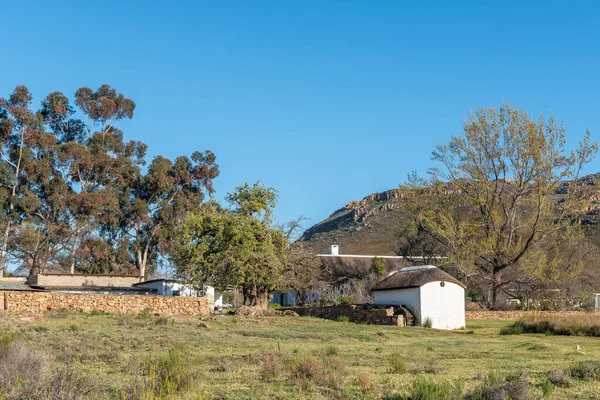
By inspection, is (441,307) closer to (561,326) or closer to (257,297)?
(561,326)

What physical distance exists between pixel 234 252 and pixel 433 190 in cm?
1764

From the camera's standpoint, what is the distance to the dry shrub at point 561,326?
94.8 ft

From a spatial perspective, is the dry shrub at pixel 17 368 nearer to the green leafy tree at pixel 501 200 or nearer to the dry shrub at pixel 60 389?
the dry shrub at pixel 60 389

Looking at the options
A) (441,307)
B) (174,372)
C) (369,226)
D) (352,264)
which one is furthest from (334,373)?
(369,226)

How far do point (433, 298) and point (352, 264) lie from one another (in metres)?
28.9

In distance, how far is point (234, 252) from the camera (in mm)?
39312

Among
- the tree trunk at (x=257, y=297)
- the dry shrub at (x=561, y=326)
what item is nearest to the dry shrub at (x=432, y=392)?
the dry shrub at (x=561, y=326)

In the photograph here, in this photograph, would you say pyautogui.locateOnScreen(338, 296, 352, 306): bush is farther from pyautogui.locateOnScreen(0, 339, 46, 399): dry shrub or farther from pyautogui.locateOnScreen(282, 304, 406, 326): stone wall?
pyautogui.locateOnScreen(0, 339, 46, 399): dry shrub

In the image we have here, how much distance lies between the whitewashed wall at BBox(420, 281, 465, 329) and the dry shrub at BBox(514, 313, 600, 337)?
180 inches

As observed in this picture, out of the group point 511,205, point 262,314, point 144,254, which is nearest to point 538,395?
point 262,314

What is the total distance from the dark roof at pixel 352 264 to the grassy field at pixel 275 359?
32.5 meters

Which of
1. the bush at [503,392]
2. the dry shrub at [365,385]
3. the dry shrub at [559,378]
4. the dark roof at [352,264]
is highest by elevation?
the dark roof at [352,264]

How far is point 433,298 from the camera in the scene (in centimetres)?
3647

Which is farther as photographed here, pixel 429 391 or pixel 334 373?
pixel 334 373
